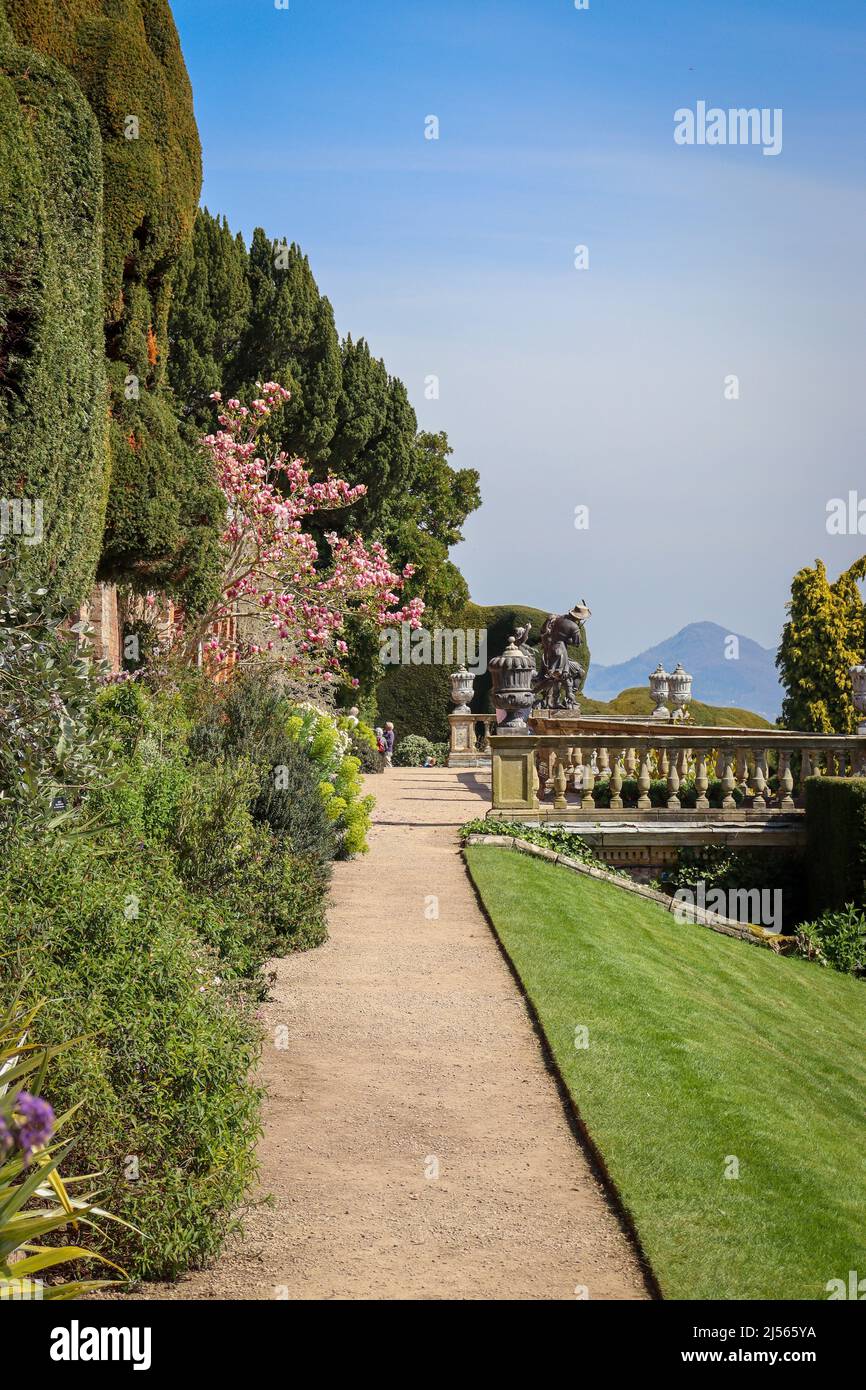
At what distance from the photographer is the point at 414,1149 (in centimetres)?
607

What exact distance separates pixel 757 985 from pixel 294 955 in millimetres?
4668

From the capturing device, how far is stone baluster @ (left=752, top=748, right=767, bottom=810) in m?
16.6

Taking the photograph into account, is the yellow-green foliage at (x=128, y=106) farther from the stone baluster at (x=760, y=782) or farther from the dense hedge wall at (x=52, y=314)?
the stone baluster at (x=760, y=782)

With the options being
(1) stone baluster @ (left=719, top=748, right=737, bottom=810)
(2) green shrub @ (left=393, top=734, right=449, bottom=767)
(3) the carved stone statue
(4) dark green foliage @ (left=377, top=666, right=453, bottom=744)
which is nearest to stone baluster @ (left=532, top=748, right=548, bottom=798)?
(1) stone baluster @ (left=719, top=748, right=737, bottom=810)

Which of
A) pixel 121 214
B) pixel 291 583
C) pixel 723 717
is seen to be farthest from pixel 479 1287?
pixel 723 717

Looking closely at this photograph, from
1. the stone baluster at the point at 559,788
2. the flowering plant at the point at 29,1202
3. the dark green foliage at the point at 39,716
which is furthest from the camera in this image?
the stone baluster at the point at 559,788

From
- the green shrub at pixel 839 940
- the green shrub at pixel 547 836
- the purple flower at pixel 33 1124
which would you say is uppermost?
the purple flower at pixel 33 1124

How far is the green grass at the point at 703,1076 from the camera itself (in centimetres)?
523

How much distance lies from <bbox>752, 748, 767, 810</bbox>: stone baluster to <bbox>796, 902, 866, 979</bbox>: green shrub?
2.19m

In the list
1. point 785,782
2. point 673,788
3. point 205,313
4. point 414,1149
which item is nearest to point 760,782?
point 785,782

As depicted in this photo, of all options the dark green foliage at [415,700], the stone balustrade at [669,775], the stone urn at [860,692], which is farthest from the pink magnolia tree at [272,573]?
the dark green foliage at [415,700]

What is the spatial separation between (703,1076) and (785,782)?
978 centimetres

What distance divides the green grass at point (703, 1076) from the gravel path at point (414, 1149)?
0.23 metres
